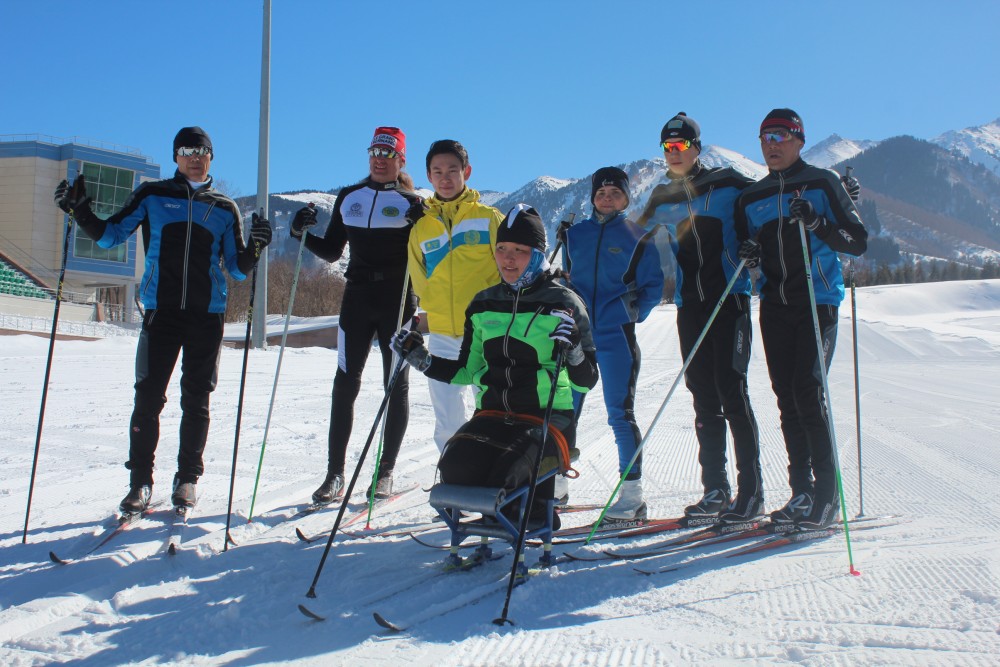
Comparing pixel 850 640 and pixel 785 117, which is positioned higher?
pixel 785 117

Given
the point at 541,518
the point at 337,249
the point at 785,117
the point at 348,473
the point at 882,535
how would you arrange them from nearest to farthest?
the point at 541,518, the point at 882,535, the point at 785,117, the point at 337,249, the point at 348,473

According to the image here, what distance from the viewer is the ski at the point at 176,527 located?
3.16 m

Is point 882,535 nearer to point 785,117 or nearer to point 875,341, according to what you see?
point 785,117

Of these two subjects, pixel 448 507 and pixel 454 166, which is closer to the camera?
pixel 448 507

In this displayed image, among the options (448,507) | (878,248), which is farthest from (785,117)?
Result: (878,248)

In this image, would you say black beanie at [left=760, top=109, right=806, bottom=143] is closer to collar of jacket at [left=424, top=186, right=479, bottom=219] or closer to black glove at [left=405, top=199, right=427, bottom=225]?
collar of jacket at [left=424, top=186, right=479, bottom=219]

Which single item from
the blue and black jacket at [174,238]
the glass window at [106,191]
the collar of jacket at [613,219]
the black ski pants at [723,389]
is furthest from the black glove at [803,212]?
the glass window at [106,191]

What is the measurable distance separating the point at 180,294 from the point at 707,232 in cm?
303

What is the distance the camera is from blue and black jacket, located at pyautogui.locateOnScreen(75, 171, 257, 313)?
3.80 m

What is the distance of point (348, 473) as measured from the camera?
190 inches

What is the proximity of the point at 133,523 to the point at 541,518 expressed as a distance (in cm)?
218

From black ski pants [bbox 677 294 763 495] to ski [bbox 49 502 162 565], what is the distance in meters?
3.07

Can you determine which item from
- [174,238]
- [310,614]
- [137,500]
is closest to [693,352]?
[310,614]

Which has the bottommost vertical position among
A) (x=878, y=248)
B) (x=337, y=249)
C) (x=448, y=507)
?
(x=448, y=507)
